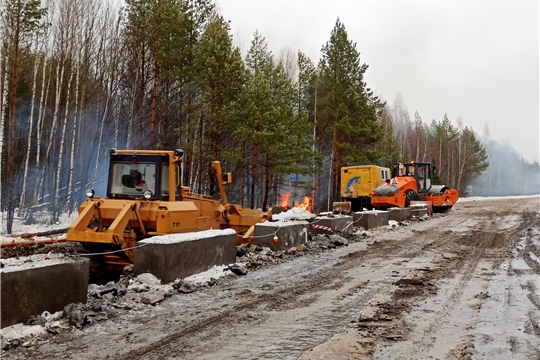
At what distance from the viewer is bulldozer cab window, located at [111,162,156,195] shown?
1027 cm

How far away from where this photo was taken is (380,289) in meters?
7.39

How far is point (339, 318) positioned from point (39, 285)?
3.58 meters

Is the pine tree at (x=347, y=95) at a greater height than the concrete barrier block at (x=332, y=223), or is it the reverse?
the pine tree at (x=347, y=95)

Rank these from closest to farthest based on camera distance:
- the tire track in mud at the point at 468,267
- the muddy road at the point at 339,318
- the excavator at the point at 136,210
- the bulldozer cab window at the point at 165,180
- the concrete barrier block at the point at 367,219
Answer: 1. the muddy road at the point at 339,318
2. the tire track in mud at the point at 468,267
3. the excavator at the point at 136,210
4. the bulldozer cab window at the point at 165,180
5. the concrete barrier block at the point at 367,219

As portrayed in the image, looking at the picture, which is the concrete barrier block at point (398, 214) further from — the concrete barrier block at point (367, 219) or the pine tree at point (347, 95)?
the pine tree at point (347, 95)

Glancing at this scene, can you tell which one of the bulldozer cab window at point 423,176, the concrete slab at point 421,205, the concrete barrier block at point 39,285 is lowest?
the concrete barrier block at point 39,285

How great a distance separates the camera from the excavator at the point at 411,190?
2325 cm

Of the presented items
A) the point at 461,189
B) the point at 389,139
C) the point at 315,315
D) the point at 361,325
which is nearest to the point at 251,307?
the point at 315,315

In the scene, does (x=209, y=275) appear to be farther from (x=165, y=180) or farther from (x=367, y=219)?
(x=367, y=219)

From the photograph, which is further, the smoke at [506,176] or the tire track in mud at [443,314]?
the smoke at [506,176]

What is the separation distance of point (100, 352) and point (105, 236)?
14.5ft

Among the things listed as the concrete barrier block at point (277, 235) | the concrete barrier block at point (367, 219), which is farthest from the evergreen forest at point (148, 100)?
the concrete barrier block at point (277, 235)

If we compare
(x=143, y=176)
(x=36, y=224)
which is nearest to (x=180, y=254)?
(x=143, y=176)

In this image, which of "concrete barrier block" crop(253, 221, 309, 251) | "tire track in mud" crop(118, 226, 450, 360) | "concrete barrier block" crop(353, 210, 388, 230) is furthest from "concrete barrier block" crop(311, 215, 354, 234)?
"concrete barrier block" crop(253, 221, 309, 251)
